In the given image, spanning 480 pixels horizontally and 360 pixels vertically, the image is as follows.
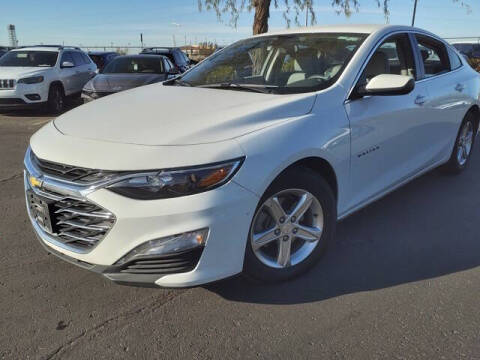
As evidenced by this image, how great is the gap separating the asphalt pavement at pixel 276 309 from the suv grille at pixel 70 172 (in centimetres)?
83

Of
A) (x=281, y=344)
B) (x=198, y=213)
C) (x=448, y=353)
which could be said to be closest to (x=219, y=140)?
(x=198, y=213)

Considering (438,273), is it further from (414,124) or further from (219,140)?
(219,140)

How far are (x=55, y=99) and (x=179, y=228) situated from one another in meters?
9.78

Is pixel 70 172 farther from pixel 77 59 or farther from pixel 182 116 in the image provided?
pixel 77 59

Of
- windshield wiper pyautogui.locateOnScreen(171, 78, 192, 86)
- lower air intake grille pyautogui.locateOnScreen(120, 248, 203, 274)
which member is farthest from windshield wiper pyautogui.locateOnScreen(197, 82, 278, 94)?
lower air intake grille pyautogui.locateOnScreen(120, 248, 203, 274)

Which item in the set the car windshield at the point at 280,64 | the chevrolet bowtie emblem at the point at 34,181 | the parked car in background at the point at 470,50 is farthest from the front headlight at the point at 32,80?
the parked car in background at the point at 470,50

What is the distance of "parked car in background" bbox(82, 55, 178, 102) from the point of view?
944cm

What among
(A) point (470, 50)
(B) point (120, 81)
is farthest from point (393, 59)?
(A) point (470, 50)

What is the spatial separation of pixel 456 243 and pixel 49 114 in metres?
9.80

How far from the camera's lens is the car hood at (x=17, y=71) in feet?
33.0

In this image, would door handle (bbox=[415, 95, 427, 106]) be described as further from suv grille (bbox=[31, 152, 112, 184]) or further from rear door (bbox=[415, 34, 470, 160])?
suv grille (bbox=[31, 152, 112, 184])

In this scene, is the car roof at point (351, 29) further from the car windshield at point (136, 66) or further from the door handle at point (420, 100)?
the car windshield at point (136, 66)

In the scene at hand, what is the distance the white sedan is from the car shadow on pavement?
7.3 inches

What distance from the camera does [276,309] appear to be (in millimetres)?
2727
